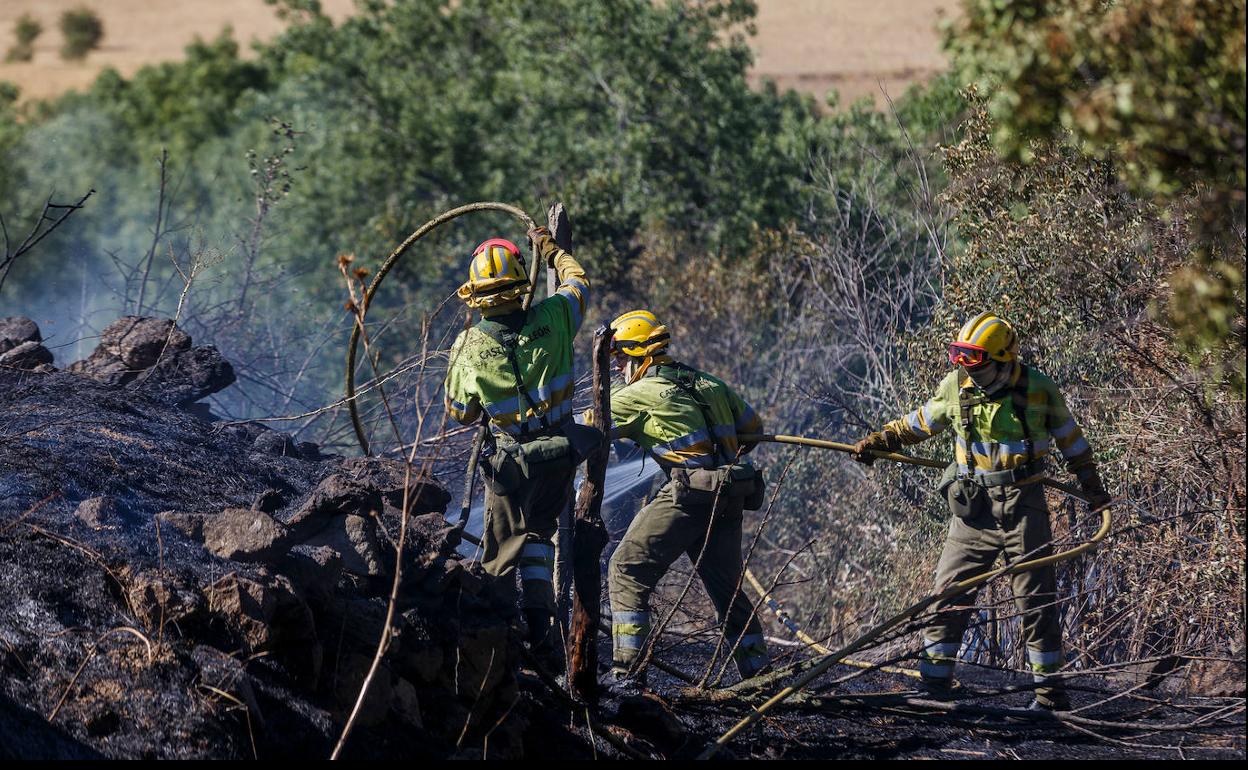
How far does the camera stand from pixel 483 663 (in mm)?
5832

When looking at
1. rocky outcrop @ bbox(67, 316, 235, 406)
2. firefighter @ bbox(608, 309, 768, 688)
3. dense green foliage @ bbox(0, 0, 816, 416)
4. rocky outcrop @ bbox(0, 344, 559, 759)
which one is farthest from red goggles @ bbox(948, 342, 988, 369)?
dense green foliage @ bbox(0, 0, 816, 416)

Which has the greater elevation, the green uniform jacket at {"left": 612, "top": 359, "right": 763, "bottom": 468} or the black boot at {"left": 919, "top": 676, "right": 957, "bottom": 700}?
the green uniform jacket at {"left": 612, "top": 359, "right": 763, "bottom": 468}

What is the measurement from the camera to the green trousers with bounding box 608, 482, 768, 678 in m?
6.91

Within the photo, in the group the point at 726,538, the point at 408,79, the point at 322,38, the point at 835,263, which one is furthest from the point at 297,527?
the point at 322,38

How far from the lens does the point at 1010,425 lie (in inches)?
268

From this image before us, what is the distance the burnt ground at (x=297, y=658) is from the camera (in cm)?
516

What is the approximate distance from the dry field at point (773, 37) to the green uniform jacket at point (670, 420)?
1130 inches

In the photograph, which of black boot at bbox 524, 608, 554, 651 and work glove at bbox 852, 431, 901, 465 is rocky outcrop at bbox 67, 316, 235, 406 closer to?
black boot at bbox 524, 608, 554, 651

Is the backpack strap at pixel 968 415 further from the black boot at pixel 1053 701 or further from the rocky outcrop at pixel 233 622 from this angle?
the rocky outcrop at pixel 233 622

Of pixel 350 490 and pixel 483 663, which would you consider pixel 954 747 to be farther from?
pixel 350 490

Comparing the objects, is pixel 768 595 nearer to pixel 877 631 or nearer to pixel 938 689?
pixel 877 631

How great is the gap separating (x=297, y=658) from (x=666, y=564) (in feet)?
6.86

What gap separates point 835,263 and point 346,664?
6.72 m

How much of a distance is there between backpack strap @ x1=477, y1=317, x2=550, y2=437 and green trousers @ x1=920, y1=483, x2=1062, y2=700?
2.19 m
